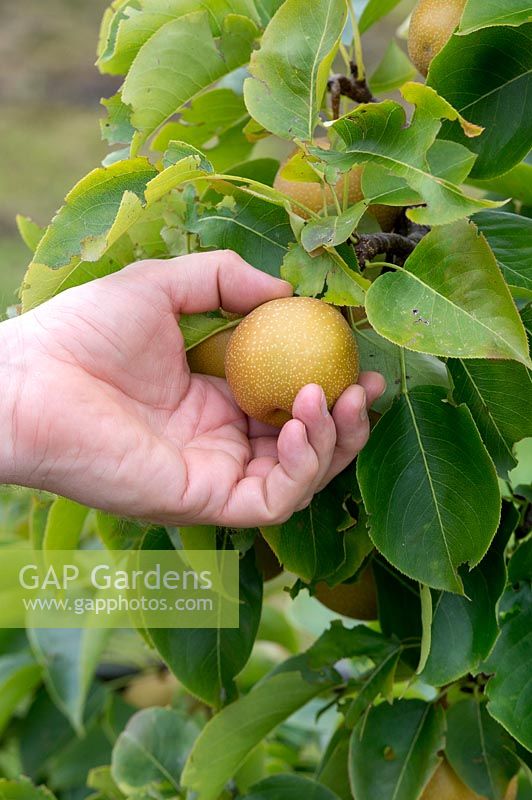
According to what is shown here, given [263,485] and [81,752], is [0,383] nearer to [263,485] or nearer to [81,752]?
[263,485]

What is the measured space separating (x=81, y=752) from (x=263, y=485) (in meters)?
0.99

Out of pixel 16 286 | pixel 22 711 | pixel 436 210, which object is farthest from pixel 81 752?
pixel 436 210

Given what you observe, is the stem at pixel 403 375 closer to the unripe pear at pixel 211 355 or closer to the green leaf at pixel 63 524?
the unripe pear at pixel 211 355

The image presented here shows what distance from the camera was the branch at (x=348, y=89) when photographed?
0.95 meters

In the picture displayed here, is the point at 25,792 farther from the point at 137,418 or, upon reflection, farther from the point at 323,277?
the point at 323,277

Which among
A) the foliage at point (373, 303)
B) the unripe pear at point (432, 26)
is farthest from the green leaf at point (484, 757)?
the unripe pear at point (432, 26)

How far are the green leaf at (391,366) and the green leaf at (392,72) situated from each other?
414 mm

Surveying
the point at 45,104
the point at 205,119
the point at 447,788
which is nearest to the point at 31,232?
the point at 205,119

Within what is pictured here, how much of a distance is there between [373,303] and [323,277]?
0.08m

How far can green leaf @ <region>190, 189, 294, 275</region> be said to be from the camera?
83cm

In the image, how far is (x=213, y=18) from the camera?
898 millimetres

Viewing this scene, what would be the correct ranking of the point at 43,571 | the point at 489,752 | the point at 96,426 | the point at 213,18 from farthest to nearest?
the point at 43,571
the point at 489,752
the point at 213,18
the point at 96,426

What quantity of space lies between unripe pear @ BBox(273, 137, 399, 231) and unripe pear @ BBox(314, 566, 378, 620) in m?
0.40

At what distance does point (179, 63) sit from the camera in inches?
34.1
